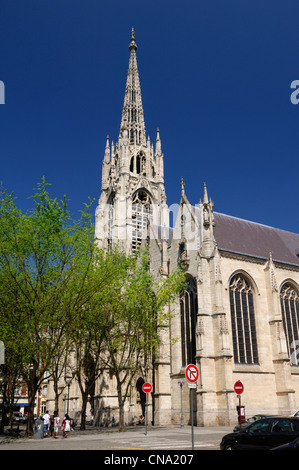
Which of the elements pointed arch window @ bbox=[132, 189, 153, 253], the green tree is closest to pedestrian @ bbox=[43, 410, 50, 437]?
the green tree

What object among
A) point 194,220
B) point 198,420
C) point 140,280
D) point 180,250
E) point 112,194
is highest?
point 112,194

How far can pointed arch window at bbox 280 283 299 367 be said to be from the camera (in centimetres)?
3362

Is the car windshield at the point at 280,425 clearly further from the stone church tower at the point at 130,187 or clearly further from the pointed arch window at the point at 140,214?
the pointed arch window at the point at 140,214

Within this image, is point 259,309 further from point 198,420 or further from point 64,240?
point 64,240

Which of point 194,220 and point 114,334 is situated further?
point 194,220

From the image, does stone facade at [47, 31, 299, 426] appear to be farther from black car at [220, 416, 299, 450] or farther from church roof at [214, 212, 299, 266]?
black car at [220, 416, 299, 450]

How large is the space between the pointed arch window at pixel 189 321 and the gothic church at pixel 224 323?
0.08m

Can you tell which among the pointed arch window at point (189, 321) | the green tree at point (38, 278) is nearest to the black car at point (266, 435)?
the green tree at point (38, 278)

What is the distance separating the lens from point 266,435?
10.7 metres

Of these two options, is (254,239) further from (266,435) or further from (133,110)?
(133,110)

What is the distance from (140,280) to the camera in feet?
90.2

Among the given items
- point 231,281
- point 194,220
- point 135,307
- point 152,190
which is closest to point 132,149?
point 152,190

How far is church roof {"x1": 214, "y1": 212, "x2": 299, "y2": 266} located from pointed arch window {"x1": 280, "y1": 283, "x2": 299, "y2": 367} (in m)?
2.65

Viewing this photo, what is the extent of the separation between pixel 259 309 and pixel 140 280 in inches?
437
